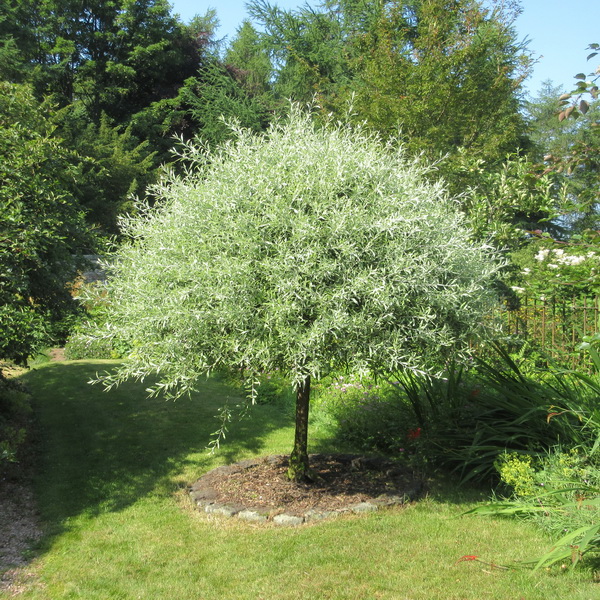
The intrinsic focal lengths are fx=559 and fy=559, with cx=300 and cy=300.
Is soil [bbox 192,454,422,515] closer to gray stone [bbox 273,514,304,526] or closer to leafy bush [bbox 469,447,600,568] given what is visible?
gray stone [bbox 273,514,304,526]

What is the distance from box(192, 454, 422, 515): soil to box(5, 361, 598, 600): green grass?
0.97 ft

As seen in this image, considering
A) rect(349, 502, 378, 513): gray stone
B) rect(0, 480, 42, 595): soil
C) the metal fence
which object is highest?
the metal fence

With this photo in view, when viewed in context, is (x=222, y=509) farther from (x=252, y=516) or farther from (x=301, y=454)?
(x=301, y=454)

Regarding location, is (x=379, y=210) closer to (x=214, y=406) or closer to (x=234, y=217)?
(x=234, y=217)

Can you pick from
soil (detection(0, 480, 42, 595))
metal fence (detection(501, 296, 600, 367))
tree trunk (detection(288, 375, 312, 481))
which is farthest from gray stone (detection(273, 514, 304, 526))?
metal fence (detection(501, 296, 600, 367))

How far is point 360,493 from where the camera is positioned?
586 cm

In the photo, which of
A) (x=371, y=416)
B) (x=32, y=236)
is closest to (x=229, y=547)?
(x=371, y=416)

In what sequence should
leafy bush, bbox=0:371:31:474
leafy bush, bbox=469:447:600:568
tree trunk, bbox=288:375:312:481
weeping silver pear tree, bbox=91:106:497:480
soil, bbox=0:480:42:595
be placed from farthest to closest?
leafy bush, bbox=0:371:31:474, tree trunk, bbox=288:375:312:481, weeping silver pear tree, bbox=91:106:497:480, soil, bbox=0:480:42:595, leafy bush, bbox=469:447:600:568

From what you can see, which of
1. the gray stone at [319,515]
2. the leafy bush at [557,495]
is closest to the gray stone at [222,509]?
the gray stone at [319,515]

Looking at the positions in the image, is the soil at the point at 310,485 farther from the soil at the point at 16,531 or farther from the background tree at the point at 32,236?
the background tree at the point at 32,236

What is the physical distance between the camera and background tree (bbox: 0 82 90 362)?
5.98m

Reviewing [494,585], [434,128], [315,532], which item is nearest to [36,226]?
[315,532]

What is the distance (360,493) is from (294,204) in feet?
10.1

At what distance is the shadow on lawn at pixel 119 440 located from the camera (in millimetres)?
6258
